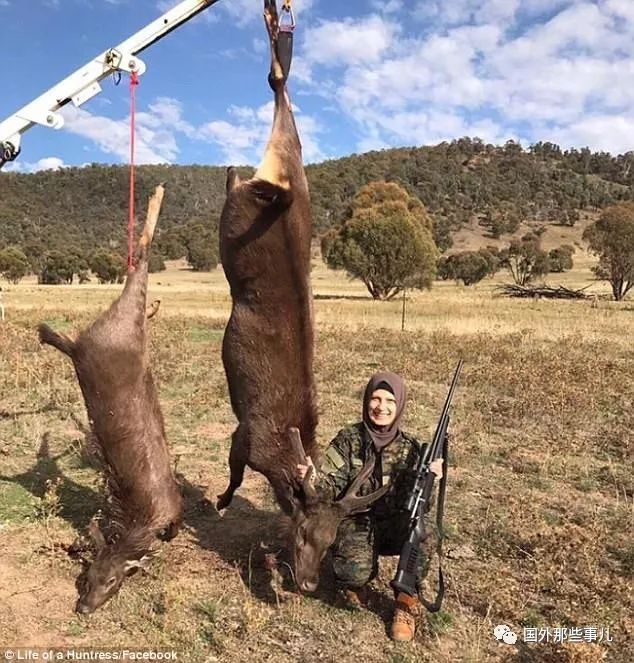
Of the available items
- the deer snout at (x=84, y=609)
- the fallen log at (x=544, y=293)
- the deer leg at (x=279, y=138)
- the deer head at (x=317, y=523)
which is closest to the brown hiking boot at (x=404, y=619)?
the deer head at (x=317, y=523)

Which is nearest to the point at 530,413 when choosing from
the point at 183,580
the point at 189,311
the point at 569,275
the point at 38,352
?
the point at 183,580

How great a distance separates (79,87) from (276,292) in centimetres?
247

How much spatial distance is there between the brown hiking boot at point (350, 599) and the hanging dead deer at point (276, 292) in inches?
34.3

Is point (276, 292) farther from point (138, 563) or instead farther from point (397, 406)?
point (138, 563)

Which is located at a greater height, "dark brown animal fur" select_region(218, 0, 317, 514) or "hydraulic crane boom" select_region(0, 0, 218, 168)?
"hydraulic crane boom" select_region(0, 0, 218, 168)

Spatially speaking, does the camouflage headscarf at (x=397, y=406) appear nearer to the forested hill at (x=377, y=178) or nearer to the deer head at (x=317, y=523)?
the deer head at (x=317, y=523)

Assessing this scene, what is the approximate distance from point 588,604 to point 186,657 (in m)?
2.65

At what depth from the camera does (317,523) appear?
4.15m

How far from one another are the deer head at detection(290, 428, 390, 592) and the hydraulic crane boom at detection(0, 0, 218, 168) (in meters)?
3.75

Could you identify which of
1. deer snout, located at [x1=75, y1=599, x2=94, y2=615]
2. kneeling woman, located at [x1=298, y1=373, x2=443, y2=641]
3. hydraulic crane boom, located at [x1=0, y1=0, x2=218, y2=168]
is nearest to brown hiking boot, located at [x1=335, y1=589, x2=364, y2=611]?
kneeling woman, located at [x1=298, y1=373, x2=443, y2=641]

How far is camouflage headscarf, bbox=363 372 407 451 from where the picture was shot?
14.7 feet

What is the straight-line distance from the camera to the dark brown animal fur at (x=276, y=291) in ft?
16.9

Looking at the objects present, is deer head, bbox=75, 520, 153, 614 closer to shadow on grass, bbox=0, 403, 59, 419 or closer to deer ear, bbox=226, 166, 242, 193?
deer ear, bbox=226, 166, 242, 193

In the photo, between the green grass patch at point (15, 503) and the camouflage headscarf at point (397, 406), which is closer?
the camouflage headscarf at point (397, 406)
